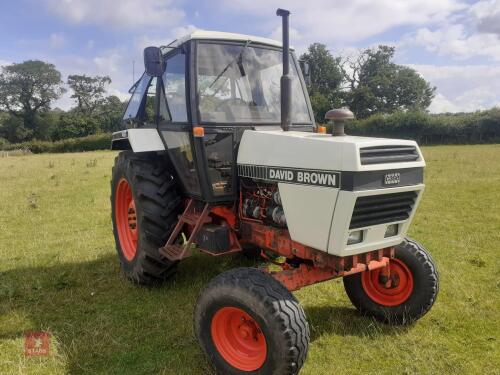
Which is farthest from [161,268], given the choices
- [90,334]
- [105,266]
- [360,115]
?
[360,115]

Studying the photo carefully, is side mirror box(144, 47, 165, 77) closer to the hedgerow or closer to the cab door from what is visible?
the cab door

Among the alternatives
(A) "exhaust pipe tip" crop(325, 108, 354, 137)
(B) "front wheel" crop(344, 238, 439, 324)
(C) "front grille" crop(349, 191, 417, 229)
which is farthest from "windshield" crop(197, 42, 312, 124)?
(B) "front wheel" crop(344, 238, 439, 324)

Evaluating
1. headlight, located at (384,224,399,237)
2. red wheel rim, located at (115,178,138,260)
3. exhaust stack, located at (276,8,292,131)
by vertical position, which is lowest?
red wheel rim, located at (115,178,138,260)

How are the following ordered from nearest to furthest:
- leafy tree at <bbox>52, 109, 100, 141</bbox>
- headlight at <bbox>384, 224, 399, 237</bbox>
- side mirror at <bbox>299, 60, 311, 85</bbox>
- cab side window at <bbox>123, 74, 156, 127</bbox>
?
headlight at <bbox>384, 224, 399, 237</bbox> < side mirror at <bbox>299, 60, 311, 85</bbox> < cab side window at <bbox>123, 74, 156, 127</bbox> < leafy tree at <bbox>52, 109, 100, 141</bbox>

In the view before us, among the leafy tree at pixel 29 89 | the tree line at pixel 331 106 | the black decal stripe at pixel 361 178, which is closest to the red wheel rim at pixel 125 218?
the black decal stripe at pixel 361 178

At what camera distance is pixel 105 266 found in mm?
5422

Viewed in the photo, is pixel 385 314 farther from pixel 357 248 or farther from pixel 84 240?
pixel 84 240

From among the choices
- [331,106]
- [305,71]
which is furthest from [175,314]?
[331,106]

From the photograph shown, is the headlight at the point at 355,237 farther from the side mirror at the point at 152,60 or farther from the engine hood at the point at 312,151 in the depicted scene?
the side mirror at the point at 152,60

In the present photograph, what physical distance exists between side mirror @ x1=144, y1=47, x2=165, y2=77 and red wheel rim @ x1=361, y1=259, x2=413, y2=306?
8.58ft

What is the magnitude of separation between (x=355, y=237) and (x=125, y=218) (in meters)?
3.18

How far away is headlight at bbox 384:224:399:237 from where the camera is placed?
3.24 meters

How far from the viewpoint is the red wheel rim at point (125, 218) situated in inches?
201

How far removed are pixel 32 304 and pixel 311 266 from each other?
2904 mm
